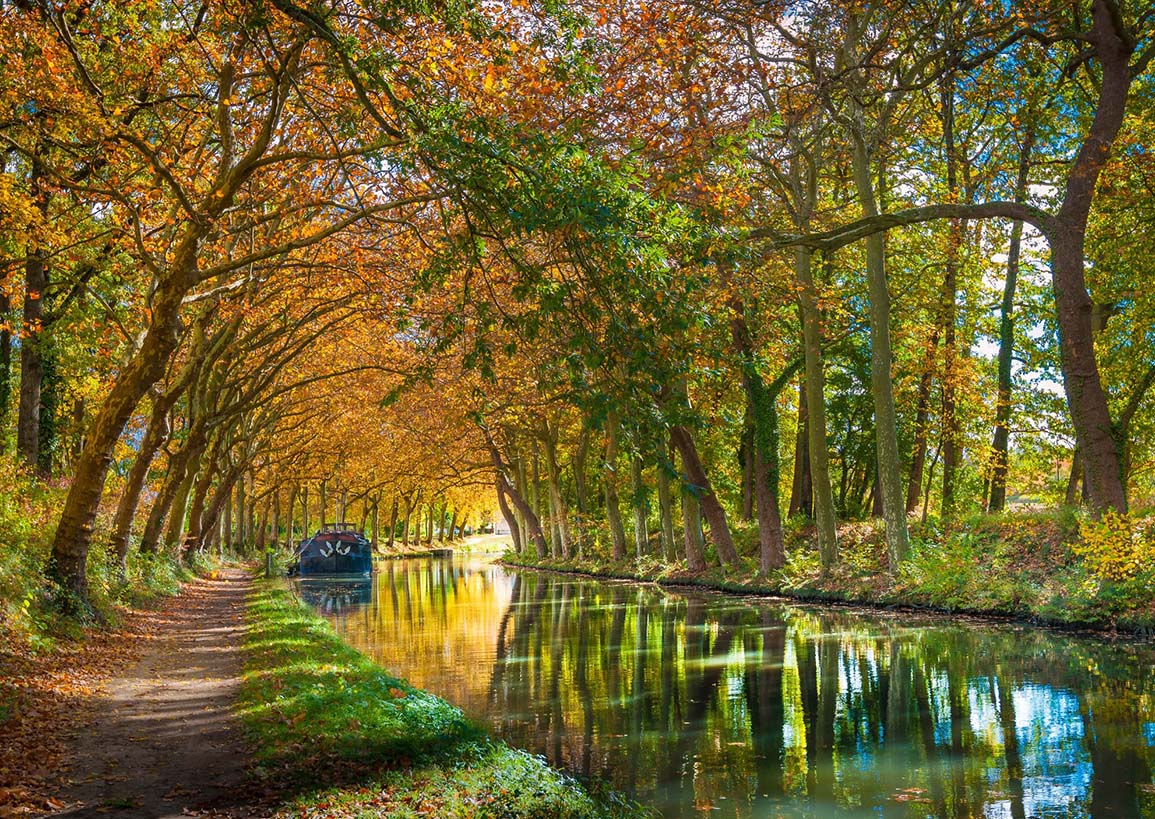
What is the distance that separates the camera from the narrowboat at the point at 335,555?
45688 millimetres

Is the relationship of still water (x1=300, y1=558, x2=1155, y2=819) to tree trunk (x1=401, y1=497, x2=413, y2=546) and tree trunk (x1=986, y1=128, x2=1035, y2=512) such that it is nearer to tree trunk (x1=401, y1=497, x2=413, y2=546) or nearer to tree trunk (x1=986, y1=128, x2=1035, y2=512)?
tree trunk (x1=986, y1=128, x2=1035, y2=512)

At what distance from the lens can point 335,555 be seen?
150ft

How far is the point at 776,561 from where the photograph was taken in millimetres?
26547

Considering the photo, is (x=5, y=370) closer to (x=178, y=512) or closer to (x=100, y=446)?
(x=178, y=512)

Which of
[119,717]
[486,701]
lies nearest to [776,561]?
[486,701]

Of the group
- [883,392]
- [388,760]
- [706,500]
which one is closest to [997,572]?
[883,392]

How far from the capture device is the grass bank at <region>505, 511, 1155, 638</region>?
46.7ft

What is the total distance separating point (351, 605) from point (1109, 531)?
20990 mm

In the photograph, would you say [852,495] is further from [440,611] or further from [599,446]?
[440,611]

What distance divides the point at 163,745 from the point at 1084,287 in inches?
567

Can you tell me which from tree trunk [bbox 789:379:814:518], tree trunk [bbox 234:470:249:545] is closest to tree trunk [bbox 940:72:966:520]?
tree trunk [bbox 789:379:814:518]

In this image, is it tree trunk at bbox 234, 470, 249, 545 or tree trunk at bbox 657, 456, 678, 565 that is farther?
tree trunk at bbox 234, 470, 249, 545

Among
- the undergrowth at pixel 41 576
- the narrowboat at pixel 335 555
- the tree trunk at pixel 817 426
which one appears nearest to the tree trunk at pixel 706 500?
the tree trunk at pixel 817 426

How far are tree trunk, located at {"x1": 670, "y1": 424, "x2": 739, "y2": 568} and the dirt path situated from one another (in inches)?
630
